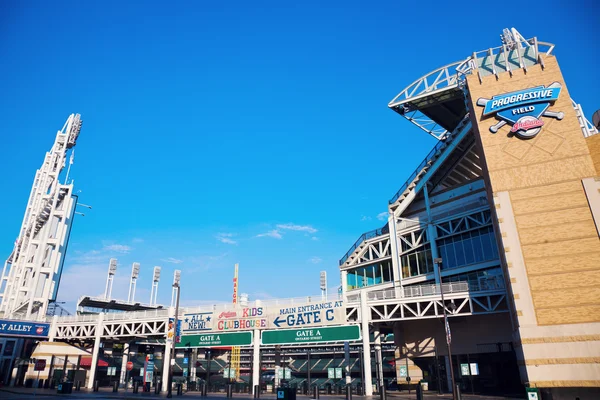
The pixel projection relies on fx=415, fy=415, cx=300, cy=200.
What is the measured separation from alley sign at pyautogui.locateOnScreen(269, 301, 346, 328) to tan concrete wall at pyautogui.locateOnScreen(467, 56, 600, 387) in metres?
12.9

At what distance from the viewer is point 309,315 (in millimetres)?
34469

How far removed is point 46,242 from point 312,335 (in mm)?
50345

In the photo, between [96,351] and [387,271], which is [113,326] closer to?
[96,351]

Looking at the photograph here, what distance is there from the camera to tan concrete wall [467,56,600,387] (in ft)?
75.8

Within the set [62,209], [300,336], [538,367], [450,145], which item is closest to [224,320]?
[300,336]

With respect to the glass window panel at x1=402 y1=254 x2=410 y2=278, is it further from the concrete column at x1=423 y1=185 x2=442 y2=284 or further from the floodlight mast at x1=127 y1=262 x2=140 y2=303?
the floodlight mast at x1=127 y1=262 x2=140 y2=303

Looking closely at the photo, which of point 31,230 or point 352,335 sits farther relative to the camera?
point 31,230

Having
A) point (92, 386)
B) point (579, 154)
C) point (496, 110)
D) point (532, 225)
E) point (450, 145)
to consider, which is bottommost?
point (92, 386)

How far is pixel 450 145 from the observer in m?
41.3

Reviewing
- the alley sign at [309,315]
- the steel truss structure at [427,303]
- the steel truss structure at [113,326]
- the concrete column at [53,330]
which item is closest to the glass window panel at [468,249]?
the steel truss structure at [427,303]

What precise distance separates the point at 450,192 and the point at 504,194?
16.0 meters

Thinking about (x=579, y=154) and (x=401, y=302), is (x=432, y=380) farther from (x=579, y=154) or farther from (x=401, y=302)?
(x=579, y=154)

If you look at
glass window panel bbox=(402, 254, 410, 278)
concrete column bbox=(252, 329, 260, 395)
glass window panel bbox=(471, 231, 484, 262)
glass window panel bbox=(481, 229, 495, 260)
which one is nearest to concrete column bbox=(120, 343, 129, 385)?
concrete column bbox=(252, 329, 260, 395)

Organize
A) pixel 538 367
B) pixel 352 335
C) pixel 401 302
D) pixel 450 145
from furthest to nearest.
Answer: pixel 450 145
pixel 401 302
pixel 352 335
pixel 538 367
